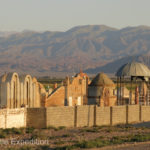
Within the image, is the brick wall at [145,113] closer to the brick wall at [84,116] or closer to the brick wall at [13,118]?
the brick wall at [84,116]

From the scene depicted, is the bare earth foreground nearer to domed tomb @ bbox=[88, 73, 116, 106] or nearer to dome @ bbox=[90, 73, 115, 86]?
domed tomb @ bbox=[88, 73, 116, 106]

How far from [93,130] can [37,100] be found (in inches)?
264

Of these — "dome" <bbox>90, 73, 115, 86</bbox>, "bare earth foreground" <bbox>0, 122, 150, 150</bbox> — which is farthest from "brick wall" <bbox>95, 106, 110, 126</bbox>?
"dome" <bbox>90, 73, 115, 86</bbox>

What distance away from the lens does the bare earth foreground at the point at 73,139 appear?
20875 mm

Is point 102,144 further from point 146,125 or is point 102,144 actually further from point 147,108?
point 147,108

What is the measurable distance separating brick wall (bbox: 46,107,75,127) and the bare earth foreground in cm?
46

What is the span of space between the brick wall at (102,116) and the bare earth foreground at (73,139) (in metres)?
2.24

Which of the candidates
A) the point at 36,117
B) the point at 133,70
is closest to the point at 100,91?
the point at 133,70

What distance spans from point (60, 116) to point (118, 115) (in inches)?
210

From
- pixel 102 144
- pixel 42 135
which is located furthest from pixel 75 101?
pixel 102 144

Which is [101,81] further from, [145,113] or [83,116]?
[83,116]

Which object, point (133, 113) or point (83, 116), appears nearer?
point (83, 116)

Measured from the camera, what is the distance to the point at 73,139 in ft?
77.3

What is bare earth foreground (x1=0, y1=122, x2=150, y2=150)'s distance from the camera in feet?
68.5
